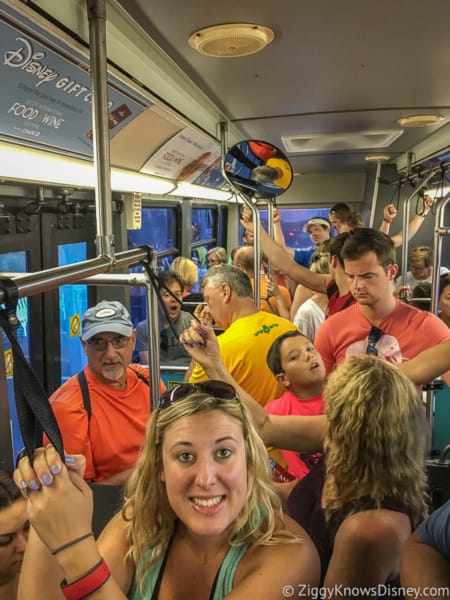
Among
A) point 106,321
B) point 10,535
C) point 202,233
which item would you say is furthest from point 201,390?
point 202,233

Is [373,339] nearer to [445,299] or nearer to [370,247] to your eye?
[370,247]

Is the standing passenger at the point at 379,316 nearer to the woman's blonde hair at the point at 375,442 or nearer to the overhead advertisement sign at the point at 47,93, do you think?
the woman's blonde hair at the point at 375,442

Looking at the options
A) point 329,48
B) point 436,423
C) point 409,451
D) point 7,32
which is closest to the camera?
point 7,32

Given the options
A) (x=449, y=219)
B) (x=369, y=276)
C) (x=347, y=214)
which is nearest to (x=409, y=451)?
(x=369, y=276)

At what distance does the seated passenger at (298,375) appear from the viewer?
7.66 feet

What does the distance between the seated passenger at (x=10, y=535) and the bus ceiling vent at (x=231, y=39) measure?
4.97 feet

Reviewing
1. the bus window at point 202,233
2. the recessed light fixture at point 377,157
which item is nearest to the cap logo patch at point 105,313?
the recessed light fixture at point 377,157

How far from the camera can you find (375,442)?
1584 mm

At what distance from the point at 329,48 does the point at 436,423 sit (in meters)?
2.77

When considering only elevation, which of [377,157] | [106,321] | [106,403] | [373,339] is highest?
[377,157]

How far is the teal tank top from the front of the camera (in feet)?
4.14

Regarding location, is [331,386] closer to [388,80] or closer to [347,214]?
[388,80]

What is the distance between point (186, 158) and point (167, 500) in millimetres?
3450

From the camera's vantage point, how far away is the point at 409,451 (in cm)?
161
